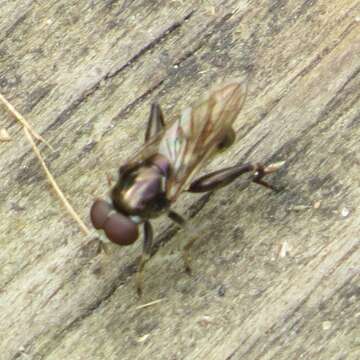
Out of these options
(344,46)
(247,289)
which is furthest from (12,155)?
(344,46)

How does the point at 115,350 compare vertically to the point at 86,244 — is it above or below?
below

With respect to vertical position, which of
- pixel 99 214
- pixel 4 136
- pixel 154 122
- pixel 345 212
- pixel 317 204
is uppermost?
pixel 4 136

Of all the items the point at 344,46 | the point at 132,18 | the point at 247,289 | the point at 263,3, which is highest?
the point at 132,18

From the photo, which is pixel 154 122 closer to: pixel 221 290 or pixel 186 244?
pixel 186 244

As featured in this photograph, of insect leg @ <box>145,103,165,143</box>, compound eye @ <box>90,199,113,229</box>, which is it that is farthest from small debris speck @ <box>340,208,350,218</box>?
compound eye @ <box>90,199,113,229</box>

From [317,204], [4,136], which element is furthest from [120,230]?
[317,204]

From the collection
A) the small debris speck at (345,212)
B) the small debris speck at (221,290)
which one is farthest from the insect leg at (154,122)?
the small debris speck at (345,212)

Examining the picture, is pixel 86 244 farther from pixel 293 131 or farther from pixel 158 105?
pixel 293 131
